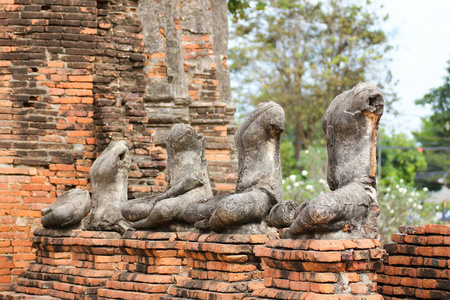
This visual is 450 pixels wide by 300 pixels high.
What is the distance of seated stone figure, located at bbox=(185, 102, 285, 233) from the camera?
5.76 m

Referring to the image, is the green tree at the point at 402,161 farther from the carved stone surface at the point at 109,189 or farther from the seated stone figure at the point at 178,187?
the seated stone figure at the point at 178,187

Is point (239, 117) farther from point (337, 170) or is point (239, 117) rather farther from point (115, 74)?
point (337, 170)

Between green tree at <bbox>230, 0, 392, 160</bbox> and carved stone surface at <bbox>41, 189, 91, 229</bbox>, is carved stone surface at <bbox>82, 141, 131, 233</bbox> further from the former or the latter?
green tree at <bbox>230, 0, 392, 160</bbox>

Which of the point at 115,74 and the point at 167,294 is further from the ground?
Answer: the point at 115,74

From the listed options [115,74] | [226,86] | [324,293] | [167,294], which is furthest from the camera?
[226,86]

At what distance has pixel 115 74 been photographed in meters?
10.2

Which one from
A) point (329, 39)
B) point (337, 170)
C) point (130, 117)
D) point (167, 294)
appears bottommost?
point (167, 294)

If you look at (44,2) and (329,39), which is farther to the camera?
(329,39)

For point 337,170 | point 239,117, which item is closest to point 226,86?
point 337,170

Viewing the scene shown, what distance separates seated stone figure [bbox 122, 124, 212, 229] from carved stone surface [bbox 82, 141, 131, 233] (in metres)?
0.54

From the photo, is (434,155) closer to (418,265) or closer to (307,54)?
(307,54)

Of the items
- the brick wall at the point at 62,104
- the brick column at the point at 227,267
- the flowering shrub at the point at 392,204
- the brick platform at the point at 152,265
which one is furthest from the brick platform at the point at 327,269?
the flowering shrub at the point at 392,204

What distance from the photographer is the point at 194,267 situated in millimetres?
6230

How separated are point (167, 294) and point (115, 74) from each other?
446cm
